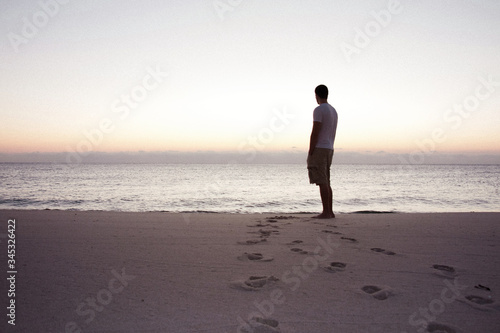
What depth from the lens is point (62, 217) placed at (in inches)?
197

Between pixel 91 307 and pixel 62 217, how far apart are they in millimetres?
3917

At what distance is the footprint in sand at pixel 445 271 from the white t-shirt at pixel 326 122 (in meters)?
2.81

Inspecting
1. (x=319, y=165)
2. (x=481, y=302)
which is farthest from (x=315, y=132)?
(x=481, y=302)

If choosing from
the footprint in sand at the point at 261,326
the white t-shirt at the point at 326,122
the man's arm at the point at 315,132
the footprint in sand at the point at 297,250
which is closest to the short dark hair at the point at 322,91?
the white t-shirt at the point at 326,122

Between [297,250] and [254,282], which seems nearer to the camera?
[254,282]

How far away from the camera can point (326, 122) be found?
496 cm

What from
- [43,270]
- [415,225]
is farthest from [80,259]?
[415,225]

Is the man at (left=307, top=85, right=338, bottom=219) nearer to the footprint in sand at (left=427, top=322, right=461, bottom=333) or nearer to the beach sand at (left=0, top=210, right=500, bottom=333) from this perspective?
the beach sand at (left=0, top=210, right=500, bottom=333)

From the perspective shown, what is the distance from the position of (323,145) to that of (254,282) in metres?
3.37

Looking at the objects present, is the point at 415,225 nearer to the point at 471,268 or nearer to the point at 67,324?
the point at 471,268

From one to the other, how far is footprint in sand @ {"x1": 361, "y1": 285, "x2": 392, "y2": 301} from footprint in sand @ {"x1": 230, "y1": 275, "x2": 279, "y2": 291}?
2.22ft

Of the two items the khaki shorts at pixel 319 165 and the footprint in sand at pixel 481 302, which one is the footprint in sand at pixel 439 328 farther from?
the khaki shorts at pixel 319 165

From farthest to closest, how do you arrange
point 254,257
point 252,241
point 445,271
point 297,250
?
point 252,241 → point 297,250 → point 254,257 → point 445,271

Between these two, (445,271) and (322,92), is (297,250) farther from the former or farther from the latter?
(322,92)
